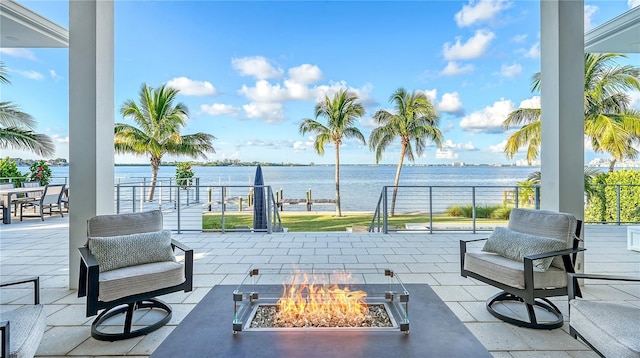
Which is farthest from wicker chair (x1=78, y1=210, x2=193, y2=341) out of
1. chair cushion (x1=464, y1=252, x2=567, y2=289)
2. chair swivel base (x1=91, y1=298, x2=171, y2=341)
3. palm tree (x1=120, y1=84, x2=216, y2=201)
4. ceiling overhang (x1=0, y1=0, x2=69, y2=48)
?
palm tree (x1=120, y1=84, x2=216, y2=201)

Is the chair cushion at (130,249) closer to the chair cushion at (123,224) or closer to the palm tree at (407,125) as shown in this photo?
the chair cushion at (123,224)

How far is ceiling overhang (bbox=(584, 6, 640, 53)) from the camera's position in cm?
377

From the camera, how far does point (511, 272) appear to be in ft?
7.54

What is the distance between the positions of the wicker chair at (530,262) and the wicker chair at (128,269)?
7.53 ft

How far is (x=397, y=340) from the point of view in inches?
61.9

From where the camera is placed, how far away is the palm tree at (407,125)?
13.0 meters

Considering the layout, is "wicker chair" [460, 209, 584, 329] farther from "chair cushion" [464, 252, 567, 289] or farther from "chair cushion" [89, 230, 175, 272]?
"chair cushion" [89, 230, 175, 272]

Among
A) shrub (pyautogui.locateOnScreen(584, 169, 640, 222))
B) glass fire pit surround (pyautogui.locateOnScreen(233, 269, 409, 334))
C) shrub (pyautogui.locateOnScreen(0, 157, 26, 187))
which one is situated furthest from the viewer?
shrub (pyautogui.locateOnScreen(0, 157, 26, 187))

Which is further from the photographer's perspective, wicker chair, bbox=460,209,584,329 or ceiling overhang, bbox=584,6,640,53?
ceiling overhang, bbox=584,6,640,53

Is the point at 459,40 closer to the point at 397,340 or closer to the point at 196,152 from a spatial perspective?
the point at 196,152

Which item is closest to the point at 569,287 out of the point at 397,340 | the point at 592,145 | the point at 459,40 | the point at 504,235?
the point at 504,235

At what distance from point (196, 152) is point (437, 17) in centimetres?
1178

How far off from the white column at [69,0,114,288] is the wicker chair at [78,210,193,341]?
72 centimetres

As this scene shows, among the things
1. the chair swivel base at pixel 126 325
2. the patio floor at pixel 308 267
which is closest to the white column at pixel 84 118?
the patio floor at pixel 308 267
